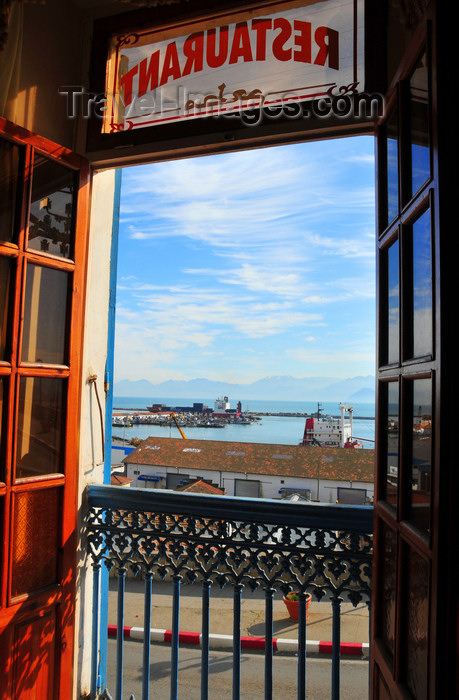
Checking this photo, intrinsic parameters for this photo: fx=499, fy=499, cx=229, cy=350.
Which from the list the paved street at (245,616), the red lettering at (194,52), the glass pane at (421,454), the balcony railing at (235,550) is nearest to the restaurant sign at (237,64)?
the red lettering at (194,52)

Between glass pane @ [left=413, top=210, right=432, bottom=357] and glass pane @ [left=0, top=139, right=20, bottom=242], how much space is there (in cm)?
130

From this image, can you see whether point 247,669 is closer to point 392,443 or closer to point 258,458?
point 258,458

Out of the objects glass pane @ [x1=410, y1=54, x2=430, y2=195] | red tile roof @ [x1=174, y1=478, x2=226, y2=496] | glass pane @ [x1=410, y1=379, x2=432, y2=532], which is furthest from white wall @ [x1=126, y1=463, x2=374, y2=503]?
glass pane @ [x1=410, y1=54, x2=430, y2=195]

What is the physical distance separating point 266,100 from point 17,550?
1830mm

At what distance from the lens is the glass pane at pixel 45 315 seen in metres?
1.75

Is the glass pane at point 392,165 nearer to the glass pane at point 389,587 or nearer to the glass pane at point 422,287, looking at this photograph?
the glass pane at point 422,287

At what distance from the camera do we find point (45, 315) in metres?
1.83

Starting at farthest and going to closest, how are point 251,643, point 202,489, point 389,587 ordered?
point 251,643
point 202,489
point 389,587

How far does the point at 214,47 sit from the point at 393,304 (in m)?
1.38

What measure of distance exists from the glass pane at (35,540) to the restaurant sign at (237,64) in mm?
1473

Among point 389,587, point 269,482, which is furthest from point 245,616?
point 389,587

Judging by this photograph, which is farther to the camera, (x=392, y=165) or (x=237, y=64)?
(x=237, y=64)

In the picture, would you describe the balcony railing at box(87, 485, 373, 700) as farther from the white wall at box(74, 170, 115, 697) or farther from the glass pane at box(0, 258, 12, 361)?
the glass pane at box(0, 258, 12, 361)

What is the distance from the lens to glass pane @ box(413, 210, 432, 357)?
1043 millimetres
